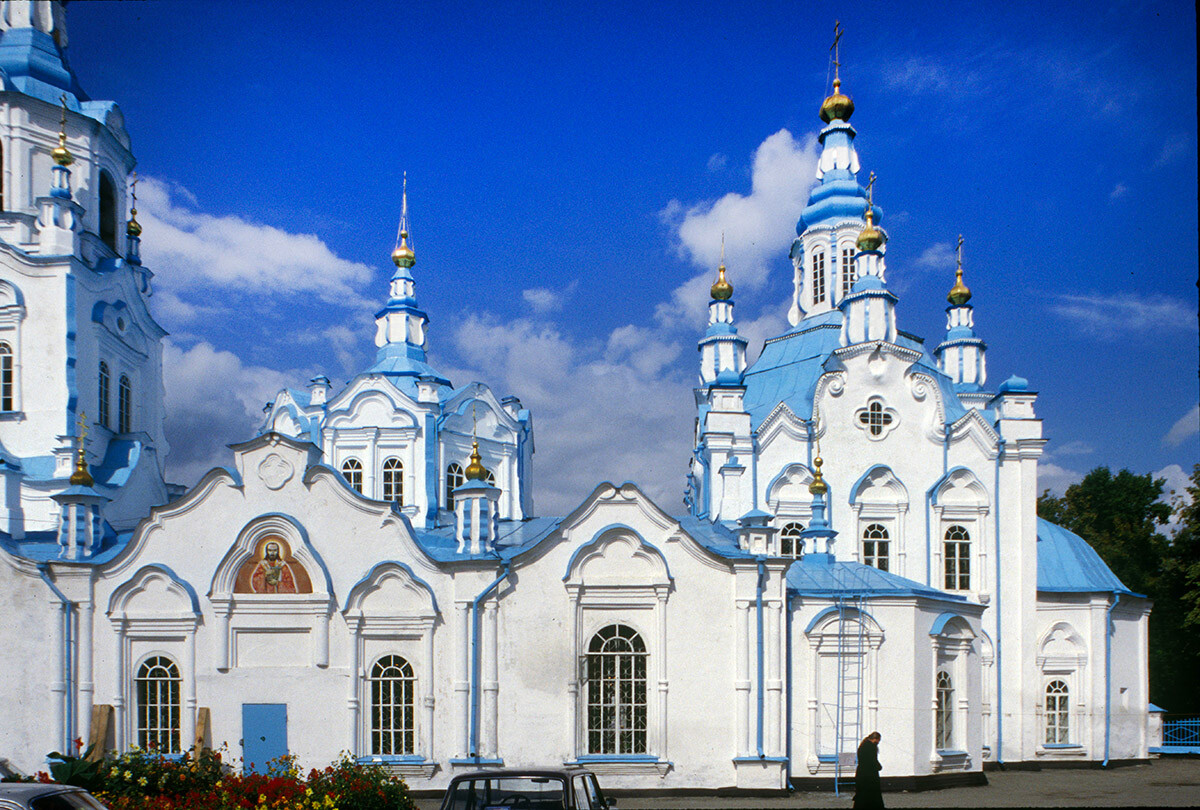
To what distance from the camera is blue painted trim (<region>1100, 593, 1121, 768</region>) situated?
24.5m

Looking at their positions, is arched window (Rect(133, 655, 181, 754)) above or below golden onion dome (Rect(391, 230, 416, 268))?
below

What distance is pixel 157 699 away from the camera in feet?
61.1

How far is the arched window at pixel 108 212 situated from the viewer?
85.4ft

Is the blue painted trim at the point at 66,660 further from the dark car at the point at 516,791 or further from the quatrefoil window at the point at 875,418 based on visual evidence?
the quatrefoil window at the point at 875,418

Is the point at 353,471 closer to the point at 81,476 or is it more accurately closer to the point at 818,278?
the point at 81,476

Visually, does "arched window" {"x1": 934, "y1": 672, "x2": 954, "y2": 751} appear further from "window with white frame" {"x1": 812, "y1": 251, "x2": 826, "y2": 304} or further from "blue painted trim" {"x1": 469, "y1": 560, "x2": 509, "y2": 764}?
"window with white frame" {"x1": 812, "y1": 251, "x2": 826, "y2": 304}

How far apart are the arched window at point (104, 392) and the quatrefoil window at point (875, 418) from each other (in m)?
18.4

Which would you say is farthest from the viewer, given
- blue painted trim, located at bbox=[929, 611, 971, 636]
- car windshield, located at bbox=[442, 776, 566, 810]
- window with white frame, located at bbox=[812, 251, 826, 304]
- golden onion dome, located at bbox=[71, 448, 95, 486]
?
window with white frame, located at bbox=[812, 251, 826, 304]

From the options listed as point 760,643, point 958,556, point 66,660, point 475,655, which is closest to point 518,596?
point 475,655

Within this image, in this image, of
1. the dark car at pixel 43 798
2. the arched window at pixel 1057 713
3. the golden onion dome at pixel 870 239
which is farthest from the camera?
the golden onion dome at pixel 870 239

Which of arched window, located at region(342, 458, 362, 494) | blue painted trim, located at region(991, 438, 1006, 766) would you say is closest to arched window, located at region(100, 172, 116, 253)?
arched window, located at region(342, 458, 362, 494)

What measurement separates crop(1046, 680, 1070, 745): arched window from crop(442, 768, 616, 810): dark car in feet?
61.1

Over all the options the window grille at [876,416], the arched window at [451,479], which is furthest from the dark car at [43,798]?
the window grille at [876,416]

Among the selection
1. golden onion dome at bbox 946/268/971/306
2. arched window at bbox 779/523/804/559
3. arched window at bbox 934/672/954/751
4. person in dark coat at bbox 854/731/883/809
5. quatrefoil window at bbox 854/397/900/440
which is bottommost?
arched window at bbox 934/672/954/751
